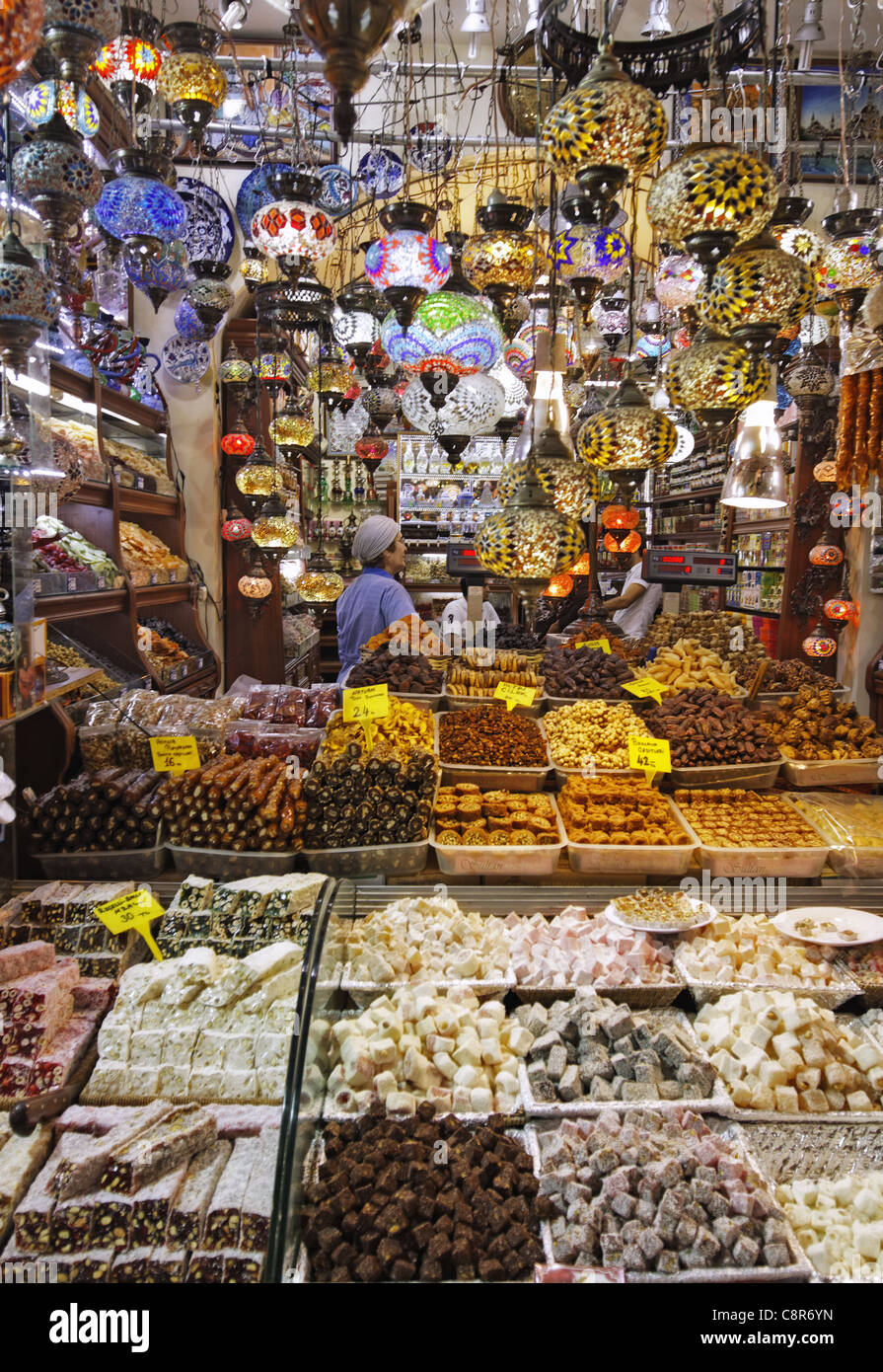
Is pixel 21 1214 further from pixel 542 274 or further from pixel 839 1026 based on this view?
pixel 542 274

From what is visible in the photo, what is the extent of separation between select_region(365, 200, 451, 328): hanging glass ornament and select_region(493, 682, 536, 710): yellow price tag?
1905 millimetres

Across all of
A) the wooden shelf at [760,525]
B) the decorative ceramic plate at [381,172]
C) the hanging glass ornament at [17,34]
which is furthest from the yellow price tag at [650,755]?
the wooden shelf at [760,525]

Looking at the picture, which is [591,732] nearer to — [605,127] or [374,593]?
[374,593]

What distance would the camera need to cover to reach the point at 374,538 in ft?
16.5

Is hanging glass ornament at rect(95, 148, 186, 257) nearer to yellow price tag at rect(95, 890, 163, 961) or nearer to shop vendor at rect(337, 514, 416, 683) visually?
yellow price tag at rect(95, 890, 163, 961)

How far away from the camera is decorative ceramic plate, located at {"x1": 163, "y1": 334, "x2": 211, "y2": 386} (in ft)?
15.4

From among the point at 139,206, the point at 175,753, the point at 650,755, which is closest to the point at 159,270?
the point at 139,206

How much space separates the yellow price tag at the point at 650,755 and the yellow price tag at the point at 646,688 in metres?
0.88

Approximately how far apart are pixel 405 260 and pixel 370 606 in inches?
111

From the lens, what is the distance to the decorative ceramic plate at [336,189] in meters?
3.59

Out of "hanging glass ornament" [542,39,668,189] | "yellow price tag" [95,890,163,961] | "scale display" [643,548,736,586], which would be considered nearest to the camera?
"hanging glass ornament" [542,39,668,189]

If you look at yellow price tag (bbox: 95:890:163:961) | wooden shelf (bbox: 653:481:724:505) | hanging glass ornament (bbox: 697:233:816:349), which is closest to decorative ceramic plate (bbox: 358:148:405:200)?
hanging glass ornament (bbox: 697:233:816:349)

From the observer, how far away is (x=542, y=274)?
11.2 ft
